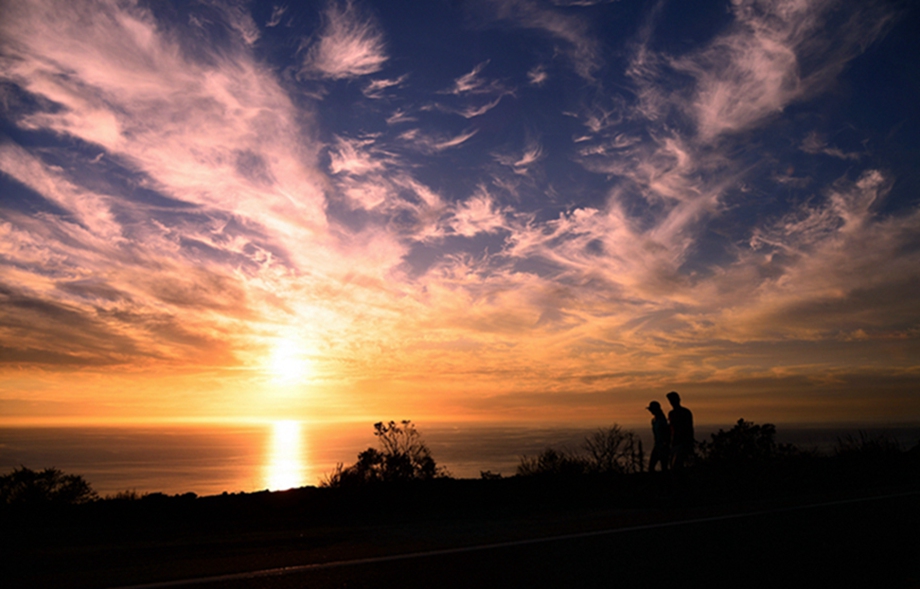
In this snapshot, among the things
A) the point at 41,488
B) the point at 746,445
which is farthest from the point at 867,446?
the point at 41,488

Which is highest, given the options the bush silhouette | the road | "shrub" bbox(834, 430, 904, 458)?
the bush silhouette

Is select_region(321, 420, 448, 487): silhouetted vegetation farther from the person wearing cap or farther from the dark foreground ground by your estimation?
the person wearing cap

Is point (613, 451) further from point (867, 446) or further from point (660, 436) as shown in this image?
point (867, 446)

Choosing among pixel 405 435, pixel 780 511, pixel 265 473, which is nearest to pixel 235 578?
pixel 780 511

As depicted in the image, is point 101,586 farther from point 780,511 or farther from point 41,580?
point 780,511

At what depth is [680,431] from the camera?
1185 centimetres

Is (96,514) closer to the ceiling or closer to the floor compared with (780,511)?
closer to the ceiling

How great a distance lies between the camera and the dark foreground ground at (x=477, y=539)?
544 centimetres

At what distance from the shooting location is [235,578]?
5375mm

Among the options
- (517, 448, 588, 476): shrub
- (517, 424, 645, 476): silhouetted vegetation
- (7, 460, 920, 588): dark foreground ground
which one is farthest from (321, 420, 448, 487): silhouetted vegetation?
(517, 424, 645, 476): silhouetted vegetation

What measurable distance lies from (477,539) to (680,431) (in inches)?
256

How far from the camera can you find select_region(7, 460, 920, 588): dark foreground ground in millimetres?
5441

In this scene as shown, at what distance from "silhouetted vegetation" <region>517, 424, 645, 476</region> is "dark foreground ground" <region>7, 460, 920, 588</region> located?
3.54 metres

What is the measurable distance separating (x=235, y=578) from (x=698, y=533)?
5.81 m
